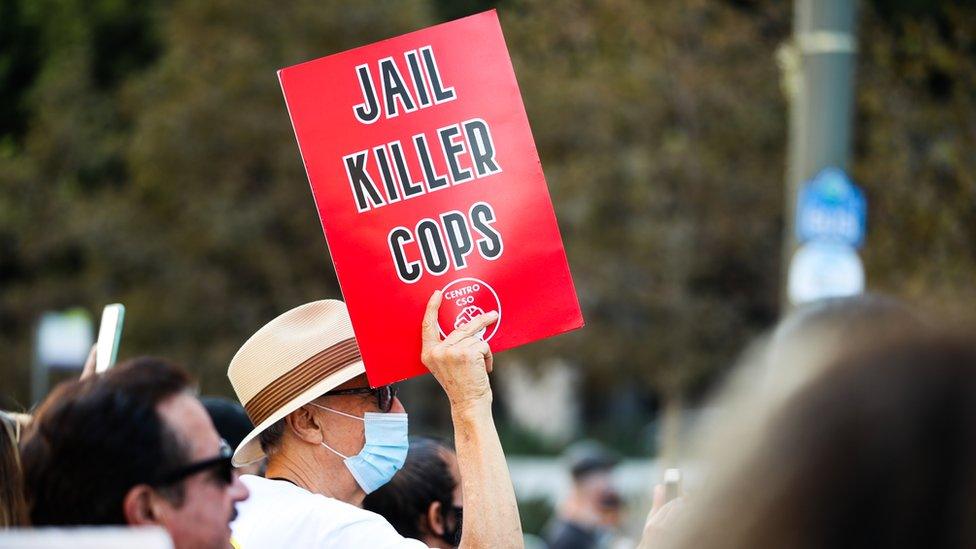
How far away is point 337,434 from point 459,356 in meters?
0.45

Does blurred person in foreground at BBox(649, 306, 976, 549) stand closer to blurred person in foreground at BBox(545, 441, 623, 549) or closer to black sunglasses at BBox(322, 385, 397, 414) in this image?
black sunglasses at BBox(322, 385, 397, 414)

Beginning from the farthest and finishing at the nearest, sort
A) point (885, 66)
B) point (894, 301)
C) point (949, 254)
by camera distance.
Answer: point (885, 66)
point (949, 254)
point (894, 301)

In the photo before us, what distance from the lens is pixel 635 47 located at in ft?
57.3

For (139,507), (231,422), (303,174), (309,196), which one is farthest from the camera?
(309,196)

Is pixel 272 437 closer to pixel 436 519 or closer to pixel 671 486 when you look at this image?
pixel 436 519

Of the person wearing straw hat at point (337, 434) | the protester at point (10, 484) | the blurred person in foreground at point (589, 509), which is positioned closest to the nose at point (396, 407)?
the person wearing straw hat at point (337, 434)

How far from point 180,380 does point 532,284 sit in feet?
3.44

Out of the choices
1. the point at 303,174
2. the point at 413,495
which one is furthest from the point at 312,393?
the point at 303,174

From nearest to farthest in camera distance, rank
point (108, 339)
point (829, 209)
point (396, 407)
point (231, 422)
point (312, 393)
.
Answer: point (312, 393), point (396, 407), point (108, 339), point (231, 422), point (829, 209)

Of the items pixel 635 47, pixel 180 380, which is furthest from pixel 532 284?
pixel 635 47

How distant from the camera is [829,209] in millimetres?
8344

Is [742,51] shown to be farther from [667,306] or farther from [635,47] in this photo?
[667,306]

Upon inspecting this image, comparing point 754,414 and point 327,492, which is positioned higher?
point 754,414

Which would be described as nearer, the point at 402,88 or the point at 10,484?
the point at 10,484
